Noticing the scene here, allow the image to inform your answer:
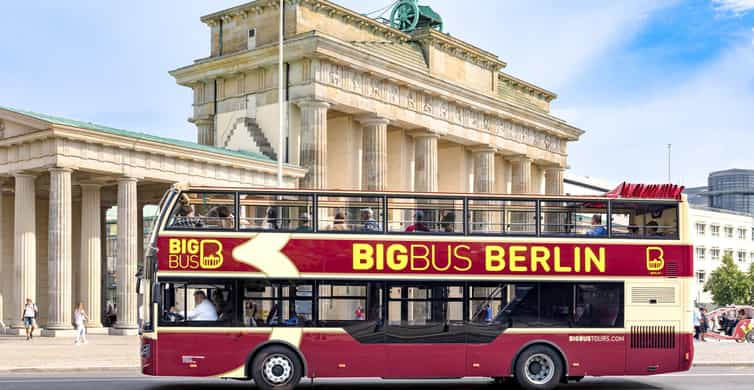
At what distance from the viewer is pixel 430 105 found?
5525 cm

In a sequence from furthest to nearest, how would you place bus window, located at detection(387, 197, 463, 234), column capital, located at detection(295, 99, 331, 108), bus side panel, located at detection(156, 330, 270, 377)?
column capital, located at detection(295, 99, 331, 108) → bus window, located at detection(387, 197, 463, 234) → bus side panel, located at detection(156, 330, 270, 377)

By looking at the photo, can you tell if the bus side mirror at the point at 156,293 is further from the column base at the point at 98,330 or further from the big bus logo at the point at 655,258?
the column base at the point at 98,330

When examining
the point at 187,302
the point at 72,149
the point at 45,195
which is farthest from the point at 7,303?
the point at 187,302

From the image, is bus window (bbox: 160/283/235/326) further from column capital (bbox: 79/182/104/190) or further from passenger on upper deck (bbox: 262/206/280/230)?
column capital (bbox: 79/182/104/190)

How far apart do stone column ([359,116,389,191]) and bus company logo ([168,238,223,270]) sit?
3428 cm

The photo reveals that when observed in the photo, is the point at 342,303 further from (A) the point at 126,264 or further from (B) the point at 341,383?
(A) the point at 126,264

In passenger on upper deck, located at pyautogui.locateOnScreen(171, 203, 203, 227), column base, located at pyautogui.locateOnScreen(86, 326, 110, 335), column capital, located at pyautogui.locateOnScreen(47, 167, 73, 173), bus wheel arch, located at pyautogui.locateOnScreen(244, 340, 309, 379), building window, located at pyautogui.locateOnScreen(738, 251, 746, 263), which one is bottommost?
building window, located at pyautogui.locateOnScreen(738, 251, 746, 263)

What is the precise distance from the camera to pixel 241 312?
17156 mm

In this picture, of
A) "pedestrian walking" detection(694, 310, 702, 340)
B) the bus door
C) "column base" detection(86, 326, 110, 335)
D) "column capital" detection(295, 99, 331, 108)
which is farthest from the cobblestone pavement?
"column capital" detection(295, 99, 331, 108)

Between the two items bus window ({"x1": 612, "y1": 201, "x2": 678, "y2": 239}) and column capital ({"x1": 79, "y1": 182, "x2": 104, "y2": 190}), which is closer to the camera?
bus window ({"x1": 612, "y1": 201, "x2": 678, "y2": 239})

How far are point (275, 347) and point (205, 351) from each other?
125 centimetres

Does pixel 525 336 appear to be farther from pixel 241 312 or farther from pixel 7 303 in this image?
pixel 7 303

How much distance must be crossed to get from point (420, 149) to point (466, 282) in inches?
1515

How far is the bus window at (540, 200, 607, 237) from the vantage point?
17797 mm
